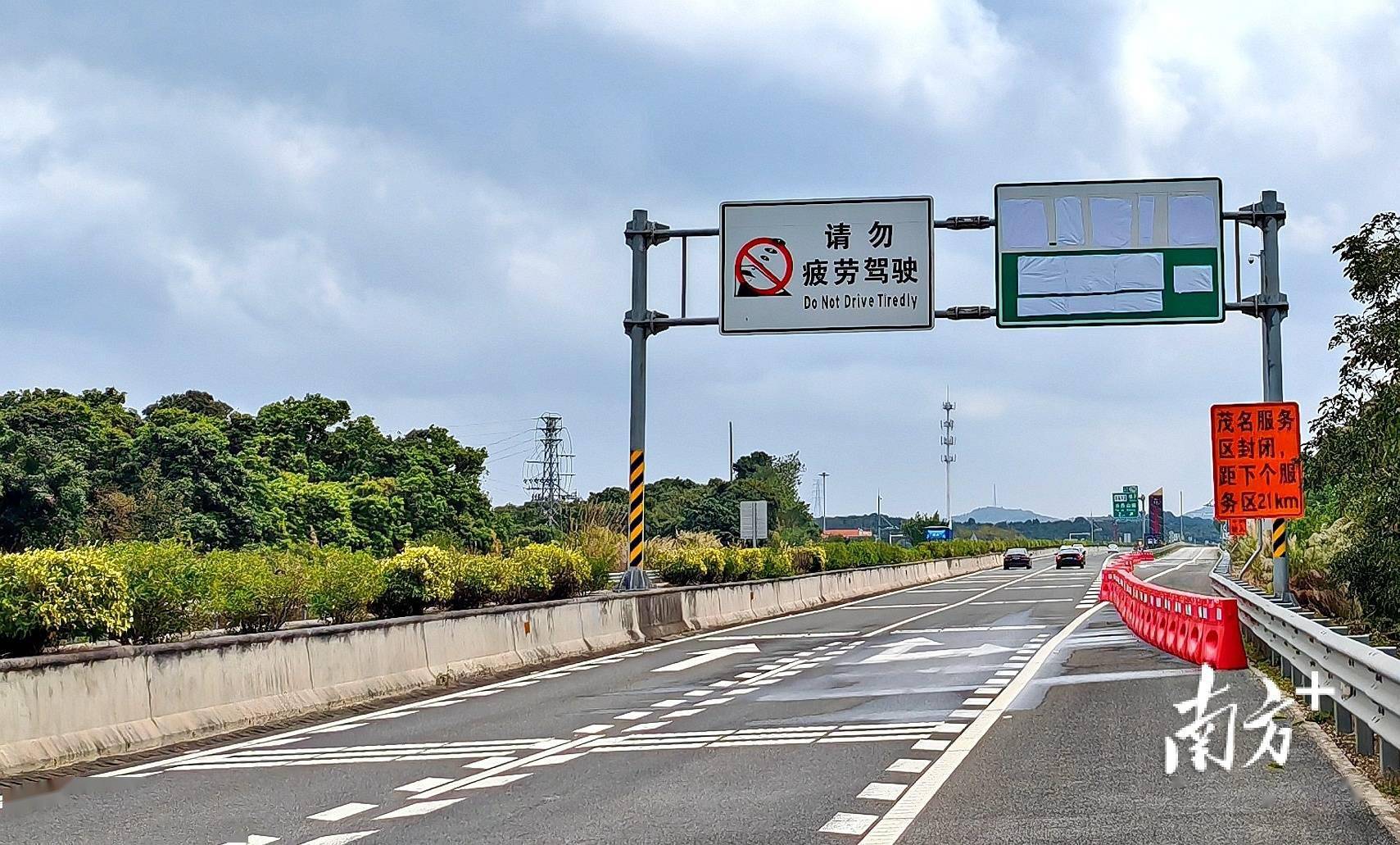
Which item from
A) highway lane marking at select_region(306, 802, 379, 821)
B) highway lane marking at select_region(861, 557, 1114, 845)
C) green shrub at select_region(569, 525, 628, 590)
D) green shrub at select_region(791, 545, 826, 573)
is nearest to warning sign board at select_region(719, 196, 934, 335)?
green shrub at select_region(569, 525, 628, 590)

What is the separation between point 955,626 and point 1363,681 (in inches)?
681

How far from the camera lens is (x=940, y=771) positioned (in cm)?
955

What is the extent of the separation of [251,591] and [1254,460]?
1376 cm

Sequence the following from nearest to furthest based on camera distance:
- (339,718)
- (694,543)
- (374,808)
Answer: (374,808)
(339,718)
(694,543)

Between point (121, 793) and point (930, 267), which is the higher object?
point (930, 267)

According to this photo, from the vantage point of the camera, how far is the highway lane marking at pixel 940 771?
764 cm

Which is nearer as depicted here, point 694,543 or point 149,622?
point 149,622

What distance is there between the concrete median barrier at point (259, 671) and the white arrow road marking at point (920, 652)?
13.7ft

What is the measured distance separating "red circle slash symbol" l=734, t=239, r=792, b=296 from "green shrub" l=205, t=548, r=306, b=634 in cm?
932

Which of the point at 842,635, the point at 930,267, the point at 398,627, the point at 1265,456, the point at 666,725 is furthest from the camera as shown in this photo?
the point at 842,635

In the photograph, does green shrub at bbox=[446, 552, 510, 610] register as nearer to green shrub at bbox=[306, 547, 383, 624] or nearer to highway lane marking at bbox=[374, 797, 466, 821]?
green shrub at bbox=[306, 547, 383, 624]

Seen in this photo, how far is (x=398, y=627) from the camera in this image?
1616 cm

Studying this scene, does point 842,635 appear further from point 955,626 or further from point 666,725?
point 666,725

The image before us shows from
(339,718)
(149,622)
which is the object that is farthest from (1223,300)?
(149,622)
